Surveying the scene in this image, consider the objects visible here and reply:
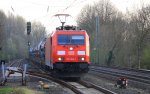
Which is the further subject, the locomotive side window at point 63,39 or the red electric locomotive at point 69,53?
the locomotive side window at point 63,39

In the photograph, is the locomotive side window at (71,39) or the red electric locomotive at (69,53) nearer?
the red electric locomotive at (69,53)

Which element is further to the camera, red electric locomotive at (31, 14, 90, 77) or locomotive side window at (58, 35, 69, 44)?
locomotive side window at (58, 35, 69, 44)

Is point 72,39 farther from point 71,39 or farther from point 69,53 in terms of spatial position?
point 69,53

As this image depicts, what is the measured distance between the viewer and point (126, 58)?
5131 centimetres

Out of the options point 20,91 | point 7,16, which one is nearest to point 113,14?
point 7,16

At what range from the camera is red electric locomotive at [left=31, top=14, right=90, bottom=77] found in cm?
2317

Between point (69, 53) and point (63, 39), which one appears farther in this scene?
point (63, 39)

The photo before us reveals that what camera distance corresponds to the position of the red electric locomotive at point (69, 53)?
2317 cm

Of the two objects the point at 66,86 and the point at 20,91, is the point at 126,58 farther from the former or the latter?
the point at 20,91

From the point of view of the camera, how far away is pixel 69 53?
2334cm

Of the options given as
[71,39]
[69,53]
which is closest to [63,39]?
[71,39]

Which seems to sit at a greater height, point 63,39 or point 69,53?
point 63,39

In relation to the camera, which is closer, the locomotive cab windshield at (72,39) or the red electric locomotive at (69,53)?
the red electric locomotive at (69,53)

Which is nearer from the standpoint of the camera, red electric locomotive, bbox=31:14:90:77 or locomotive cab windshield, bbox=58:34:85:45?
red electric locomotive, bbox=31:14:90:77
